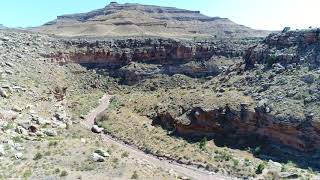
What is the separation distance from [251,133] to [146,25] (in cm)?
8200

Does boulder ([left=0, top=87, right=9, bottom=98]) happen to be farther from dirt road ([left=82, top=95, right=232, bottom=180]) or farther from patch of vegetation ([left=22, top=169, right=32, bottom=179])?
patch of vegetation ([left=22, top=169, right=32, bottom=179])

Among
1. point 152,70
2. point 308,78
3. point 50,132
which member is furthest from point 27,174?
point 152,70

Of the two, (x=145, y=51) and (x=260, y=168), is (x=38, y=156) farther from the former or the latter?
(x=145, y=51)

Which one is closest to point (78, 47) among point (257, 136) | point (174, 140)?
point (174, 140)

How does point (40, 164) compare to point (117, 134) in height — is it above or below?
above

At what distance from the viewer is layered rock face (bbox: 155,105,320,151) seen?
48531mm

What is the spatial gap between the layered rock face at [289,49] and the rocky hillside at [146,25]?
1616 inches

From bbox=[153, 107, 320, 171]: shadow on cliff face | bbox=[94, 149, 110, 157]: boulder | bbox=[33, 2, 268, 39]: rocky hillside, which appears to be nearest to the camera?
bbox=[94, 149, 110, 157]: boulder

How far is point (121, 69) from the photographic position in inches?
3467

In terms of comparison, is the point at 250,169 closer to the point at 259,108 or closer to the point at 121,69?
the point at 259,108

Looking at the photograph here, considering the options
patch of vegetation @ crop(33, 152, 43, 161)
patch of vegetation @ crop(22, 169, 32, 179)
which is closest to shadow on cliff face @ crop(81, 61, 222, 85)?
patch of vegetation @ crop(33, 152, 43, 161)

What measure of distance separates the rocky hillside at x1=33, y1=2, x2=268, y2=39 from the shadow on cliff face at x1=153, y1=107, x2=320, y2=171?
50.1 meters

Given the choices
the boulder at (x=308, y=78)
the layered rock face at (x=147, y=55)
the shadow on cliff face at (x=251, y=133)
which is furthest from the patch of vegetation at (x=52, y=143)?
the layered rock face at (x=147, y=55)

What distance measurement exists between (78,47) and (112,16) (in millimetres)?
59184
